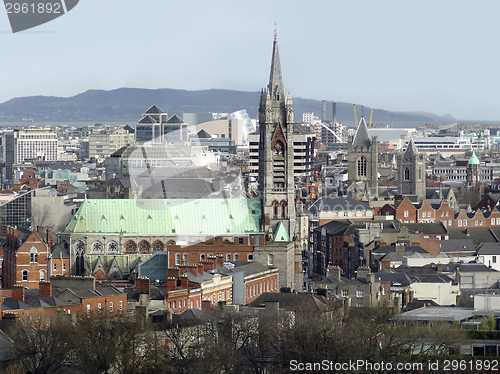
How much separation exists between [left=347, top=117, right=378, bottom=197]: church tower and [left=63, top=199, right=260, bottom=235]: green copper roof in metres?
66.1

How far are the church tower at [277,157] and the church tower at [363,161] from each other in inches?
2477

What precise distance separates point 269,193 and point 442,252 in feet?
46.1

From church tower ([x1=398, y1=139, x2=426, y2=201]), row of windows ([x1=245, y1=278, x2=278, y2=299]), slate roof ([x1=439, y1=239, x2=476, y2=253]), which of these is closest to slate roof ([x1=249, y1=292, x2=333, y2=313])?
row of windows ([x1=245, y1=278, x2=278, y2=299])

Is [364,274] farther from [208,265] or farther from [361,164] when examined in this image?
[361,164]

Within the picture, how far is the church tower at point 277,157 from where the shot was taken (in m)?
108

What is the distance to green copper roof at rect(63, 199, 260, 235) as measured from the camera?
344ft

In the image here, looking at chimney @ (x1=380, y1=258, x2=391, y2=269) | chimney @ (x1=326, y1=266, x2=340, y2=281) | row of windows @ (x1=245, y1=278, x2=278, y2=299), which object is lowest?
row of windows @ (x1=245, y1=278, x2=278, y2=299)

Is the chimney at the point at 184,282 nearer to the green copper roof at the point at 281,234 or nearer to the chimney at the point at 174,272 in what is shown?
the chimney at the point at 174,272

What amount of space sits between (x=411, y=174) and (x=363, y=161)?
7275 millimetres

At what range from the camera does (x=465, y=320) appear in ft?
212

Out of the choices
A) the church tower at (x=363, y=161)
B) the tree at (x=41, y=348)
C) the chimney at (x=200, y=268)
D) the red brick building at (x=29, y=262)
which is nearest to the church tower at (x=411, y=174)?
the church tower at (x=363, y=161)

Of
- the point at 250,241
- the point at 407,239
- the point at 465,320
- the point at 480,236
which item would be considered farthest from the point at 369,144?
the point at 465,320

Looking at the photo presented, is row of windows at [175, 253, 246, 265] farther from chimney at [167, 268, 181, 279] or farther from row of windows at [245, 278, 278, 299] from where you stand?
chimney at [167, 268, 181, 279]

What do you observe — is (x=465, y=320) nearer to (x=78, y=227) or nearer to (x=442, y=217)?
(x=78, y=227)
